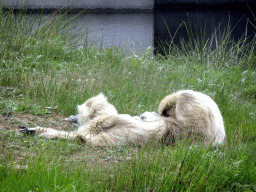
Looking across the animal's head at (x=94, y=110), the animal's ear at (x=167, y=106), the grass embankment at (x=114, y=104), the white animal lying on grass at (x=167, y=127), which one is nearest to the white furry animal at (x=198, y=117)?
the white animal lying on grass at (x=167, y=127)

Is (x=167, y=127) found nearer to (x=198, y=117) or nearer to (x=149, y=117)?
(x=198, y=117)

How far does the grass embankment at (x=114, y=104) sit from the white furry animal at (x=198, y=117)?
25cm

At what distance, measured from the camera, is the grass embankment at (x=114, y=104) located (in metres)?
2.62

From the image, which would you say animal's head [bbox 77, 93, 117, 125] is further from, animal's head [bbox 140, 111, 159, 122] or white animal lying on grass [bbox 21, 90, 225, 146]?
animal's head [bbox 140, 111, 159, 122]

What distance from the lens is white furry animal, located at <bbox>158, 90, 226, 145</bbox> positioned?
3.72 m

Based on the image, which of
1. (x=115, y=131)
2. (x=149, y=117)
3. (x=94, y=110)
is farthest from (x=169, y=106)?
(x=94, y=110)

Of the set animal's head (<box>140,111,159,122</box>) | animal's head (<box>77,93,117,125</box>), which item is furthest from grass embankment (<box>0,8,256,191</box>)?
animal's head (<box>140,111,159,122</box>)

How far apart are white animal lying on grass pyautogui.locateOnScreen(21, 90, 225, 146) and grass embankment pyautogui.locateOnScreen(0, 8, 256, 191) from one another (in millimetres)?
181

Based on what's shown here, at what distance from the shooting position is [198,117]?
375 centimetres

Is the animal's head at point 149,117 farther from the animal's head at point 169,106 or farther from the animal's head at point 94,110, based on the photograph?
the animal's head at point 94,110

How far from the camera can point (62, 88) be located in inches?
224

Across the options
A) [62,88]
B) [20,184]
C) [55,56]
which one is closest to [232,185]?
[20,184]

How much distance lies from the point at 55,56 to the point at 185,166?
606 cm

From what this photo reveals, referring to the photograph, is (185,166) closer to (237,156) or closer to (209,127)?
(237,156)
